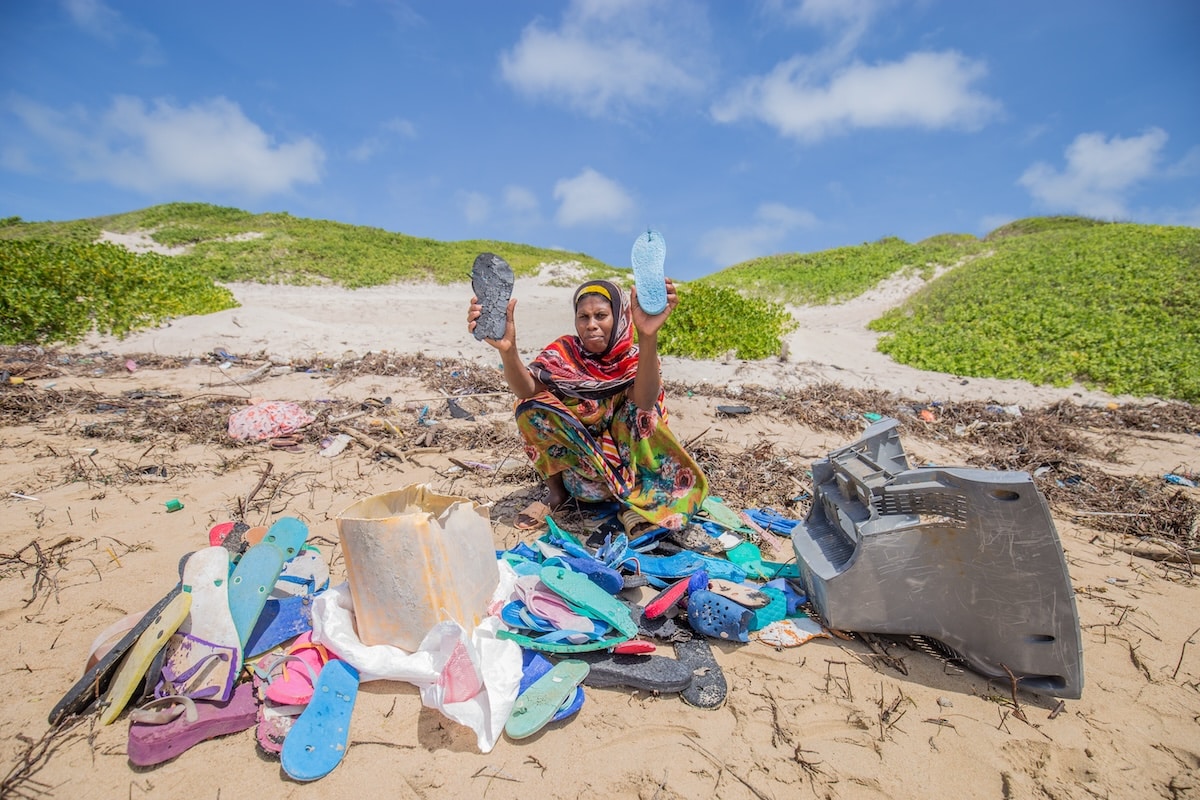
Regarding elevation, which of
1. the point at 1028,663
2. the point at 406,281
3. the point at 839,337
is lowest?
the point at 1028,663

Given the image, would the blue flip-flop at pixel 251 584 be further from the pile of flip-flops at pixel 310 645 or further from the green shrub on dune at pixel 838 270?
the green shrub on dune at pixel 838 270

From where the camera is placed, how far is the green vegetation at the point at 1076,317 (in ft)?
27.6

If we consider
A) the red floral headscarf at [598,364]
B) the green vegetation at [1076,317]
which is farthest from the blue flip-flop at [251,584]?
the green vegetation at [1076,317]

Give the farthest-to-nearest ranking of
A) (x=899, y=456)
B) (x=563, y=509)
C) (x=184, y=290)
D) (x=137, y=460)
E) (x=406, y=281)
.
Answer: (x=406, y=281)
(x=184, y=290)
(x=137, y=460)
(x=563, y=509)
(x=899, y=456)

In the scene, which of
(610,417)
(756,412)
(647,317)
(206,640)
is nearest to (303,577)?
(206,640)

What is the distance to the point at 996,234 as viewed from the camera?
30.0 m

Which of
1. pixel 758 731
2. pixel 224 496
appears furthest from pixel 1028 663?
pixel 224 496

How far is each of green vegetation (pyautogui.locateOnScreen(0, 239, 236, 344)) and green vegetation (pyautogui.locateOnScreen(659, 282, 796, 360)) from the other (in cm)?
940

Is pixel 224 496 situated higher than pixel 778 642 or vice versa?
pixel 224 496

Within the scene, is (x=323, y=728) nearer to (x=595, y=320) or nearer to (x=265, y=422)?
(x=595, y=320)

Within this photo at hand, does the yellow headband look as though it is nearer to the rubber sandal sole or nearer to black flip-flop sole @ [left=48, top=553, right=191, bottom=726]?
the rubber sandal sole

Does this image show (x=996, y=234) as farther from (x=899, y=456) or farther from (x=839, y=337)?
(x=899, y=456)

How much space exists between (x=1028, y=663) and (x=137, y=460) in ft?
17.9

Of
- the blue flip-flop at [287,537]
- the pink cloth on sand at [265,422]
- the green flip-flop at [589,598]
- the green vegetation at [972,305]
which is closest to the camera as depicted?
the green flip-flop at [589,598]
